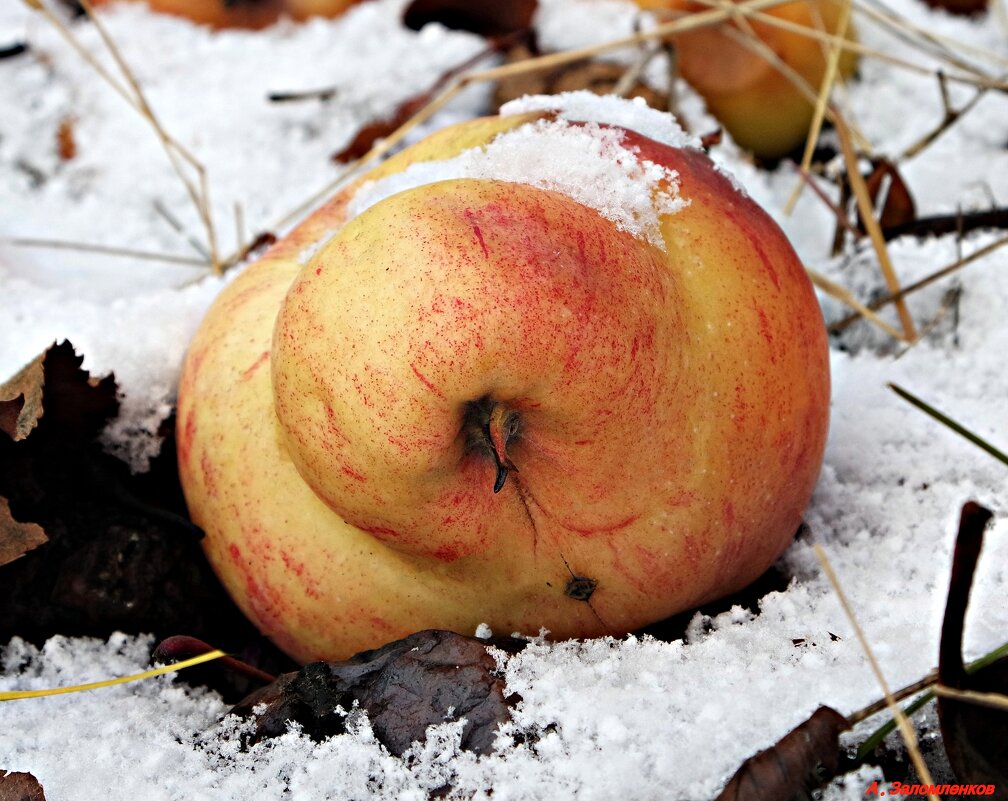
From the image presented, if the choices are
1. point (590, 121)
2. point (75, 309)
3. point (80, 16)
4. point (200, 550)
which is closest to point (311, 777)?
point (200, 550)

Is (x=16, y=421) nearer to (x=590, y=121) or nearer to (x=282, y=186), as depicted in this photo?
(x=590, y=121)

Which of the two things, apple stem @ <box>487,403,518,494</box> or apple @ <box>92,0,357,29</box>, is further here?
apple @ <box>92,0,357,29</box>

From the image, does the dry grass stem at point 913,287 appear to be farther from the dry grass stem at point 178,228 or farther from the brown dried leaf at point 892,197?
the dry grass stem at point 178,228

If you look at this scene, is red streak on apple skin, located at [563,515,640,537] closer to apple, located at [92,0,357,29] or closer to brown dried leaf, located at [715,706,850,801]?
brown dried leaf, located at [715,706,850,801]

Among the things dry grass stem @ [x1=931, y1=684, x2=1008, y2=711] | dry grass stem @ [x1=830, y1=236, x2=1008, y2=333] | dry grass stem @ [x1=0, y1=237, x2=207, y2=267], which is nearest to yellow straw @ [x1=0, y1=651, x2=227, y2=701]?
dry grass stem @ [x1=931, y1=684, x2=1008, y2=711]

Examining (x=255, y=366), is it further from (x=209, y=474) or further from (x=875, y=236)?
(x=875, y=236)

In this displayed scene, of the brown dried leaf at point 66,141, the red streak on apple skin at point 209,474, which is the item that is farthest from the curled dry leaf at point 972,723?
the brown dried leaf at point 66,141
